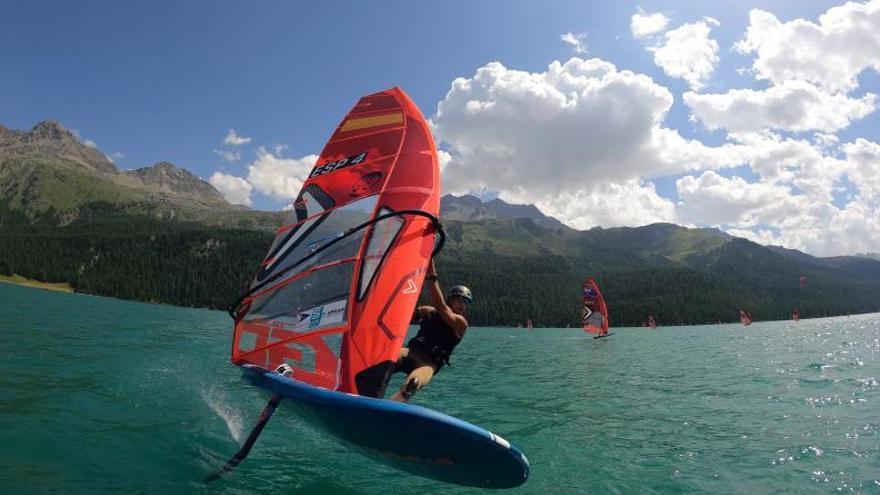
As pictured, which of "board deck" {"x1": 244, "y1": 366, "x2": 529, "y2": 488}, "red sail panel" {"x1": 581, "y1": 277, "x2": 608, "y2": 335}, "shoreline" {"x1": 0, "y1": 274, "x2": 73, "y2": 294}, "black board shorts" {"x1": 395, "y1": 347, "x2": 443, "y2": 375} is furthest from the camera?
"shoreline" {"x1": 0, "y1": 274, "x2": 73, "y2": 294}

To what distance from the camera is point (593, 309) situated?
61312mm

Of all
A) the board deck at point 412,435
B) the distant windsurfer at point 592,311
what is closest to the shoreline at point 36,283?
the distant windsurfer at point 592,311

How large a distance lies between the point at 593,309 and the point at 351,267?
5780 cm

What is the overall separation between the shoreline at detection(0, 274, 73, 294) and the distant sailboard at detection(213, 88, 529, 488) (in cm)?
17614

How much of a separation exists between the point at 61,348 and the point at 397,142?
19.3 meters

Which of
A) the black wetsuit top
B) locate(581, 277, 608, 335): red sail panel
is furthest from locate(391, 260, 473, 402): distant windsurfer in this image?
locate(581, 277, 608, 335): red sail panel

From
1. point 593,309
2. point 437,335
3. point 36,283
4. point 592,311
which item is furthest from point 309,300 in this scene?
point 36,283

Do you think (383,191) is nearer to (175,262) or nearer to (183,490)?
(183,490)

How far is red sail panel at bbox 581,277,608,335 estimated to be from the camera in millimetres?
58116

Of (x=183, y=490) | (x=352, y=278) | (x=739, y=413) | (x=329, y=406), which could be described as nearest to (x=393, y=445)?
(x=329, y=406)

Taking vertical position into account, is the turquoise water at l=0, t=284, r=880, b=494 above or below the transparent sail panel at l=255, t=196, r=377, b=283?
below

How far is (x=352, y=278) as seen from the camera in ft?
25.8

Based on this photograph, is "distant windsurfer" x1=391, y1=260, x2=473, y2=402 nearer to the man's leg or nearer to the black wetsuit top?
the black wetsuit top

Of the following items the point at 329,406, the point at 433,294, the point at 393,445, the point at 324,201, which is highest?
the point at 324,201
